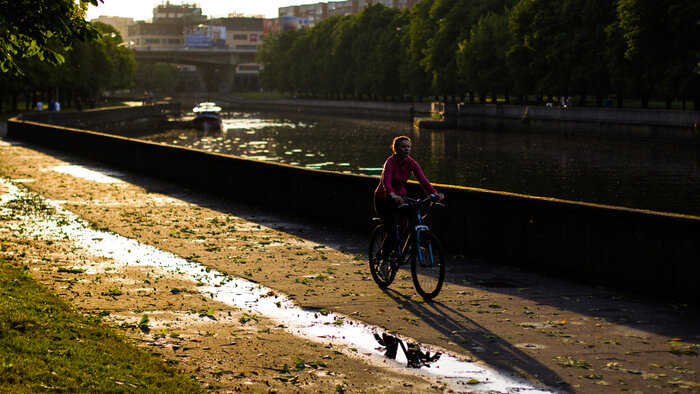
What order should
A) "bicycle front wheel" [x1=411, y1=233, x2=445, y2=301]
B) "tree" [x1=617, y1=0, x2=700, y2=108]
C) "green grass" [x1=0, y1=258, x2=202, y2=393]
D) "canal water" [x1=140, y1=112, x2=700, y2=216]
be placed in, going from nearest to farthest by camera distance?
"green grass" [x1=0, y1=258, x2=202, y2=393] < "bicycle front wheel" [x1=411, y1=233, x2=445, y2=301] < "canal water" [x1=140, y1=112, x2=700, y2=216] < "tree" [x1=617, y1=0, x2=700, y2=108]

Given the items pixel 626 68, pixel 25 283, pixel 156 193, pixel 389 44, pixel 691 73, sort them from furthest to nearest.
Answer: pixel 389 44
pixel 626 68
pixel 691 73
pixel 156 193
pixel 25 283

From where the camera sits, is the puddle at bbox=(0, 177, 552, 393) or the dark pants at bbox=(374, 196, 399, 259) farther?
the dark pants at bbox=(374, 196, 399, 259)

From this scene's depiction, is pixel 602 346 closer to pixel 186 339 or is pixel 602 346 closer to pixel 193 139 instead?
pixel 186 339

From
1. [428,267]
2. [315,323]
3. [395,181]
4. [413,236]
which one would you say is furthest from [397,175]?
[315,323]

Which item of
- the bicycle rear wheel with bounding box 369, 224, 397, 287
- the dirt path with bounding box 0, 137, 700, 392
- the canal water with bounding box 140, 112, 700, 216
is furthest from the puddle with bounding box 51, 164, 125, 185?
the bicycle rear wheel with bounding box 369, 224, 397, 287

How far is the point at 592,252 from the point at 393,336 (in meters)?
4.14

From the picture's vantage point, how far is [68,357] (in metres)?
7.87

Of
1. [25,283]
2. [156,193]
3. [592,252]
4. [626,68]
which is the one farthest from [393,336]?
[626,68]

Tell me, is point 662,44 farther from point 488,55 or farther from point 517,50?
point 488,55

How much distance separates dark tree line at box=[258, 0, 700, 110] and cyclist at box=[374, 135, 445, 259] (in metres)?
46.8

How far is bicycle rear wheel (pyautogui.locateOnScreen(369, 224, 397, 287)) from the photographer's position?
12102 mm

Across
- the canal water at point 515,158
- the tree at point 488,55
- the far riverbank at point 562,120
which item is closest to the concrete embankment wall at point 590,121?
the far riverbank at point 562,120

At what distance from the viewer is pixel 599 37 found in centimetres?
7075

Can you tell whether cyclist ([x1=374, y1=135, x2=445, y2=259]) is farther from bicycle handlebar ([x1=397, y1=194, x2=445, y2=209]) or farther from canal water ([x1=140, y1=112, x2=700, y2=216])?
canal water ([x1=140, y1=112, x2=700, y2=216])
